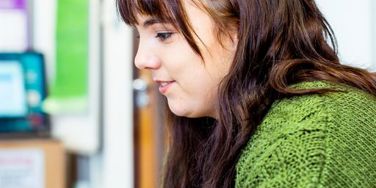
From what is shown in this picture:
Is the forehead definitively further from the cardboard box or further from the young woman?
the cardboard box

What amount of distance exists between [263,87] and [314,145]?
0.66 feet

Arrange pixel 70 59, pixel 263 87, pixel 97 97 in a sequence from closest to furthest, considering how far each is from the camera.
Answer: pixel 263 87 < pixel 97 97 < pixel 70 59

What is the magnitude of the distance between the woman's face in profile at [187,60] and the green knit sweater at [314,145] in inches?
6.4

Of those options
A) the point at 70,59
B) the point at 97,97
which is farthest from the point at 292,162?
the point at 70,59

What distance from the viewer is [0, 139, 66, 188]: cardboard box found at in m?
2.53

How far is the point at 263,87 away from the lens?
927mm

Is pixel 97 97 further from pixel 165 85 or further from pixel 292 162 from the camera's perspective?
pixel 292 162

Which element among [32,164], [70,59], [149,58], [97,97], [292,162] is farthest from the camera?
[70,59]

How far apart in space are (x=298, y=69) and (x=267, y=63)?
51 millimetres

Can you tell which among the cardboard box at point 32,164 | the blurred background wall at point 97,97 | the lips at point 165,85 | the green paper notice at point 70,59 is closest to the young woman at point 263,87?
the lips at point 165,85

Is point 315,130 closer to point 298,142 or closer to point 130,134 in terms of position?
point 298,142

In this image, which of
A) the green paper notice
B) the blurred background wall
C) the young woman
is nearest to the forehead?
the young woman

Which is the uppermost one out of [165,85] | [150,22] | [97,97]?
[150,22]

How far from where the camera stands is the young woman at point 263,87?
0.76 meters
